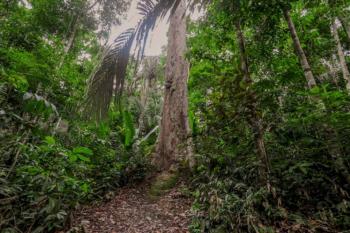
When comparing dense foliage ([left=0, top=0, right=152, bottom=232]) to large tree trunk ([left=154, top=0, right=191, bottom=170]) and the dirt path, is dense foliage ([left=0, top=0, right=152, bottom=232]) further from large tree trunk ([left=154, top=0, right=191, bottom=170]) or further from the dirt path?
large tree trunk ([left=154, top=0, right=191, bottom=170])

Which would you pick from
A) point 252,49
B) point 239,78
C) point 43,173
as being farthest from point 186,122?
point 43,173

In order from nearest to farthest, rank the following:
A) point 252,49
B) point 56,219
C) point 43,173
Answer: point 56,219 < point 43,173 < point 252,49

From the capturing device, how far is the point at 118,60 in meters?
2.28

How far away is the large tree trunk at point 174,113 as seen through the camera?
220 inches

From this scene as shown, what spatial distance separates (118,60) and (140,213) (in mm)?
2928

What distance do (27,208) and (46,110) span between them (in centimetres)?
126

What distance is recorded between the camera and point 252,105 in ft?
10.1

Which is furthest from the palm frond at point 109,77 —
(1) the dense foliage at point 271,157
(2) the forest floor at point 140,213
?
(2) the forest floor at point 140,213

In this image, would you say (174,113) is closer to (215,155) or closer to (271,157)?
(215,155)

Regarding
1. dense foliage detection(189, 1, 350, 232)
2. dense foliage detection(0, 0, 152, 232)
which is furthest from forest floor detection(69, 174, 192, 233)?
dense foliage detection(189, 1, 350, 232)

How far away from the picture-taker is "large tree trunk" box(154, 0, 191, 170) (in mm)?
5593

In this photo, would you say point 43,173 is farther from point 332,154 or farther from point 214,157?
point 332,154

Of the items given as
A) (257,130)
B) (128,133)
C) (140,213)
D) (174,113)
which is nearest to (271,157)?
(257,130)

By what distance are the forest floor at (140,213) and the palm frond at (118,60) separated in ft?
6.14
